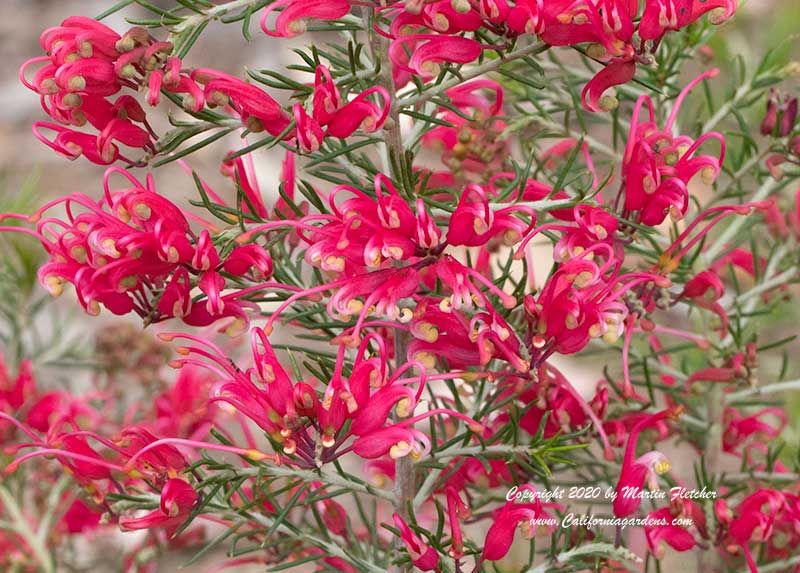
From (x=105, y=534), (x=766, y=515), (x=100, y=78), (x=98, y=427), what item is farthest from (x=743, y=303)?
(x=105, y=534)

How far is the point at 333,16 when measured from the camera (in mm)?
686

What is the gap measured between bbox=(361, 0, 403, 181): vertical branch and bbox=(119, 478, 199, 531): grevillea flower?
280mm

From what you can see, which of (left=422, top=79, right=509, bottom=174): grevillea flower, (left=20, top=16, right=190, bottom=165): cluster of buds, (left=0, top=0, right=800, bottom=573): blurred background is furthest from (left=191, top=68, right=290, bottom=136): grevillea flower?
(left=0, top=0, right=800, bottom=573): blurred background

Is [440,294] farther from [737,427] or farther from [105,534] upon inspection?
[105,534]

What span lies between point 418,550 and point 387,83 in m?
0.36

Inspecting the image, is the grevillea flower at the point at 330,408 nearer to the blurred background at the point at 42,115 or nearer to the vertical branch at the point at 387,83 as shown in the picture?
the vertical branch at the point at 387,83

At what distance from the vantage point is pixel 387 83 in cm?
76

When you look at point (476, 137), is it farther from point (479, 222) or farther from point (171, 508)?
point (171, 508)

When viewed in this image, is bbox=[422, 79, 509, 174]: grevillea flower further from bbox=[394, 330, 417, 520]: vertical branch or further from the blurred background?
the blurred background

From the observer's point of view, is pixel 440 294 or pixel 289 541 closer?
pixel 440 294

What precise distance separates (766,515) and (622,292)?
10.9 inches

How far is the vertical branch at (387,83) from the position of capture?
0.73 m

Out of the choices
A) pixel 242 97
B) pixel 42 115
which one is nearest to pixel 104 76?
pixel 242 97

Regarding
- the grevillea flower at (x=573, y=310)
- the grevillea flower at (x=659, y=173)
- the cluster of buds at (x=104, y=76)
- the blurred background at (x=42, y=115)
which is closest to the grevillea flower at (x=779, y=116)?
the grevillea flower at (x=659, y=173)
